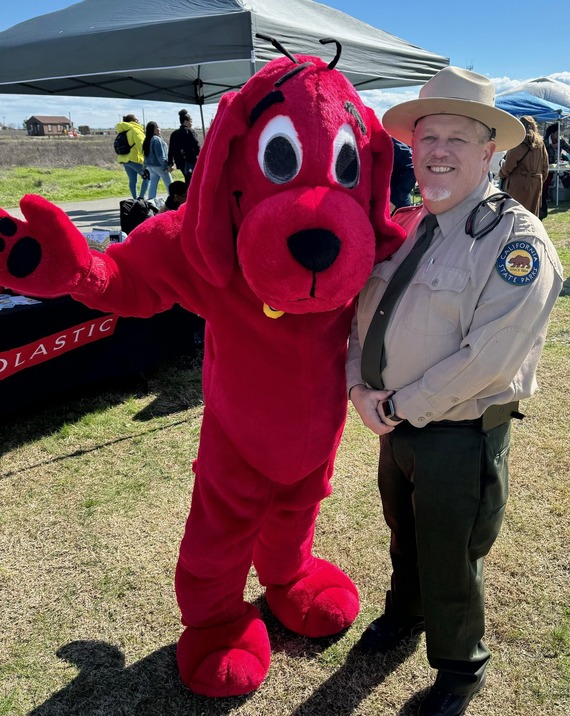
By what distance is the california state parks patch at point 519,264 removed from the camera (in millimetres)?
1354

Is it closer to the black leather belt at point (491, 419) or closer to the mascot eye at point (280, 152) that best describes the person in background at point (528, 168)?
the black leather belt at point (491, 419)

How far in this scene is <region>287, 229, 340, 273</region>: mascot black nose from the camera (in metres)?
1.26

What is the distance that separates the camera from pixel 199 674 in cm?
188

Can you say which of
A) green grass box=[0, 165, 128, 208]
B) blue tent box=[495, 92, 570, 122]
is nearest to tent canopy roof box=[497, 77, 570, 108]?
blue tent box=[495, 92, 570, 122]

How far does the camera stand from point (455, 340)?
1479 mm

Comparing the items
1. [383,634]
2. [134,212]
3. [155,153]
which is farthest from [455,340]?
[155,153]

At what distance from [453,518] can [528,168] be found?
21.8 feet

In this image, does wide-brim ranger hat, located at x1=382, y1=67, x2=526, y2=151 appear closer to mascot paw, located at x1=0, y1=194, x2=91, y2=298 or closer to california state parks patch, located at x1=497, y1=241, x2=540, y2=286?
california state parks patch, located at x1=497, y1=241, x2=540, y2=286

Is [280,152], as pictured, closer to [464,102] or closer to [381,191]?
[381,191]

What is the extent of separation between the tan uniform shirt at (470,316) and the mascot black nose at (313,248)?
0.31m

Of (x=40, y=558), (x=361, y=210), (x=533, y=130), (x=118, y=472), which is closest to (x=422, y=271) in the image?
(x=361, y=210)

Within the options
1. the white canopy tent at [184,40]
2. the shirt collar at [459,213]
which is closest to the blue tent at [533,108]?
the white canopy tent at [184,40]

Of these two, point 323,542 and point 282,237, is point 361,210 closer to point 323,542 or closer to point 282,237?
point 282,237

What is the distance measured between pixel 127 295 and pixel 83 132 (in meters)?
56.4
